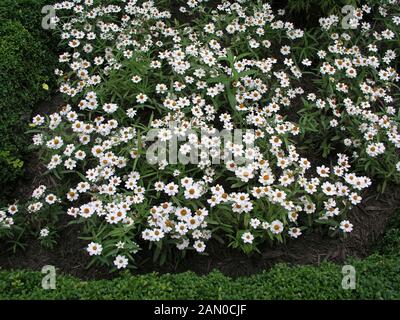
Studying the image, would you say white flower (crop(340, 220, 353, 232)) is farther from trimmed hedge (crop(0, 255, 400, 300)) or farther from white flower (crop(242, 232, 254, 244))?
white flower (crop(242, 232, 254, 244))

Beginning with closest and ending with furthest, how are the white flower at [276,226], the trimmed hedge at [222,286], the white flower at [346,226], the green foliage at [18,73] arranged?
the trimmed hedge at [222,286]
the white flower at [276,226]
the white flower at [346,226]
the green foliage at [18,73]

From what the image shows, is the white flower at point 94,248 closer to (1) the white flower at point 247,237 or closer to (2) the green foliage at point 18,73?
(1) the white flower at point 247,237


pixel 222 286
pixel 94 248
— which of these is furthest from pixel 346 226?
pixel 94 248

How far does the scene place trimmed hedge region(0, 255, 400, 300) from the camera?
3.13 metres

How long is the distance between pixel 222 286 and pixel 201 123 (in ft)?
4.67

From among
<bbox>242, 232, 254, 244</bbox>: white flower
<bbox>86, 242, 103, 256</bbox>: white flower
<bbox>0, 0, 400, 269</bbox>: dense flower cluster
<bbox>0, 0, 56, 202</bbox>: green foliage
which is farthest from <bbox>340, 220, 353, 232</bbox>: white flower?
<bbox>0, 0, 56, 202</bbox>: green foliage

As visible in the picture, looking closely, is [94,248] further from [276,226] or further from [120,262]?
[276,226]

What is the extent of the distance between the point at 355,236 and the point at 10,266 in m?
2.55

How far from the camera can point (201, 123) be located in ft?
13.5

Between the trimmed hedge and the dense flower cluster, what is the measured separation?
0.33m

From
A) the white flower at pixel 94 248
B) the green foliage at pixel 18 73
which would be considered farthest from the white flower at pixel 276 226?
the green foliage at pixel 18 73

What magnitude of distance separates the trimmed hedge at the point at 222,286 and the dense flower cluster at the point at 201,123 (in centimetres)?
33

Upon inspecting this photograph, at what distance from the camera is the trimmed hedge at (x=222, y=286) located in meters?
3.13
